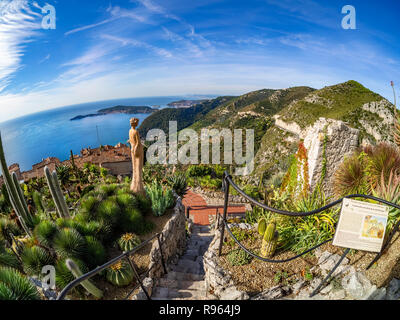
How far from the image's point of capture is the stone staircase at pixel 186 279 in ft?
12.2

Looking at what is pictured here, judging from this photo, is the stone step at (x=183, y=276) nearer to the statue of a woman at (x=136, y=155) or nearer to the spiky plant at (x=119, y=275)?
the spiky plant at (x=119, y=275)

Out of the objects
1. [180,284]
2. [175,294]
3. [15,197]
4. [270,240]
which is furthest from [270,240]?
[15,197]

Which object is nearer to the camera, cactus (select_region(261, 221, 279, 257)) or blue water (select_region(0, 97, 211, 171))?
cactus (select_region(261, 221, 279, 257))

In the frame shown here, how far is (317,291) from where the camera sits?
2.86 meters

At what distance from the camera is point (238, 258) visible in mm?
3514

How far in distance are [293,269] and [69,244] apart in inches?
157

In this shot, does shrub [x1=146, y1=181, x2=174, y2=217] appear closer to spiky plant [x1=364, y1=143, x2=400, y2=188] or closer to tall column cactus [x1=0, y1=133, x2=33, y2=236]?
tall column cactus [x1=0, y1=133, x2=33, y2=236]

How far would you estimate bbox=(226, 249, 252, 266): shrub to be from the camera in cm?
347

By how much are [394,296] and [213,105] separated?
124700mm

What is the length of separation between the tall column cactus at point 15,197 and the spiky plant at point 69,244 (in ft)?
5.19

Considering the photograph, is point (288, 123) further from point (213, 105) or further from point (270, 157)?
point (213, 105)

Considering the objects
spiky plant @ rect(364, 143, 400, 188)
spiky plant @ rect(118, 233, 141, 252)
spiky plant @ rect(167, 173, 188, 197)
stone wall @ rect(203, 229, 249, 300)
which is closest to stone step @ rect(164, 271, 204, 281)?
spiky plant @ rect(118, 233, 141, 252)

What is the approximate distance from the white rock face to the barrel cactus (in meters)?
3.23

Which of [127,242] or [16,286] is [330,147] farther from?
[16,286]
